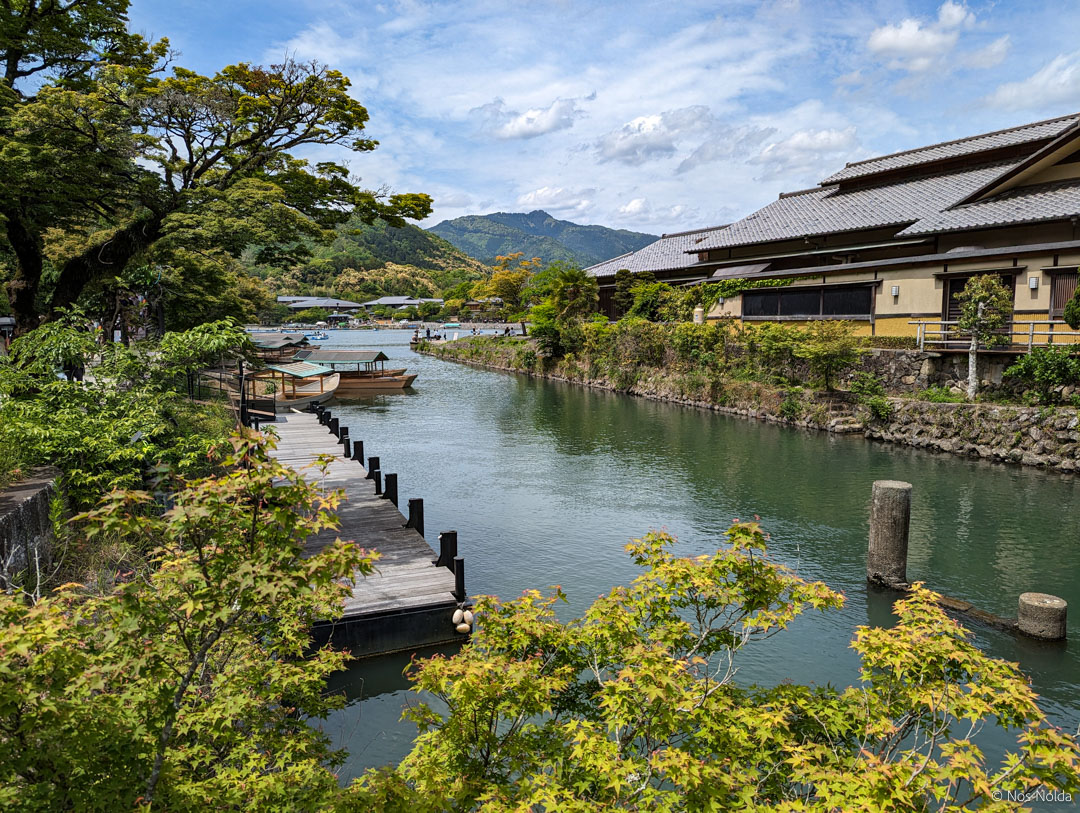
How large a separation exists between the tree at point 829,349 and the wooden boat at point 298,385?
22661 mm

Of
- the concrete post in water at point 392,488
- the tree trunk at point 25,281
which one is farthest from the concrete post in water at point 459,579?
the tree trunk at point 25,281

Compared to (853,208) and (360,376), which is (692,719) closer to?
(853,208)

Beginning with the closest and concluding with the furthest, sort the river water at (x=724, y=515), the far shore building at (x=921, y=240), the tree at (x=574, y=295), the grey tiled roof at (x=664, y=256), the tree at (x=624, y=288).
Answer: the river water at (x=724, y=515) < the far shore building at (x=921, y=240) < the grey tiled roof at (x=664, y=256) < the tree at (x=624, y=288) < the tree at (x=574, y=295)

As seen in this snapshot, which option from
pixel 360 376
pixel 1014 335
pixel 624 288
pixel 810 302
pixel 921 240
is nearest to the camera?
pixel 1014 335

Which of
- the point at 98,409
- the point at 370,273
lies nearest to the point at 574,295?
the point at 98,409

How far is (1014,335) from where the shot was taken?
21.4 metres

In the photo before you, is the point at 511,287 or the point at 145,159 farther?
the point at 511,287

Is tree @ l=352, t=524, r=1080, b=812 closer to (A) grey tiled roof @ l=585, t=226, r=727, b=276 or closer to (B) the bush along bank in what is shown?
(B) the bush along bank

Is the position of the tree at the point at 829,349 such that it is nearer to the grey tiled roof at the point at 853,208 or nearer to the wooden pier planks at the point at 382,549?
the grey tiled roof at the point at 853,208

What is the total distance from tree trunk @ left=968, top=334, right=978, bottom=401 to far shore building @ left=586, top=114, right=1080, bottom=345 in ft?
4.40

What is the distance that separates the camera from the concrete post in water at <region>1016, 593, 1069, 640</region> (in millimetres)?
9070

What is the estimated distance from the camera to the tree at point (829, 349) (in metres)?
25.4

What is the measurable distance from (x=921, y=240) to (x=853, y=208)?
272 inches

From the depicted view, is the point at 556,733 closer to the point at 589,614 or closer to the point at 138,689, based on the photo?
the point at 589,614
